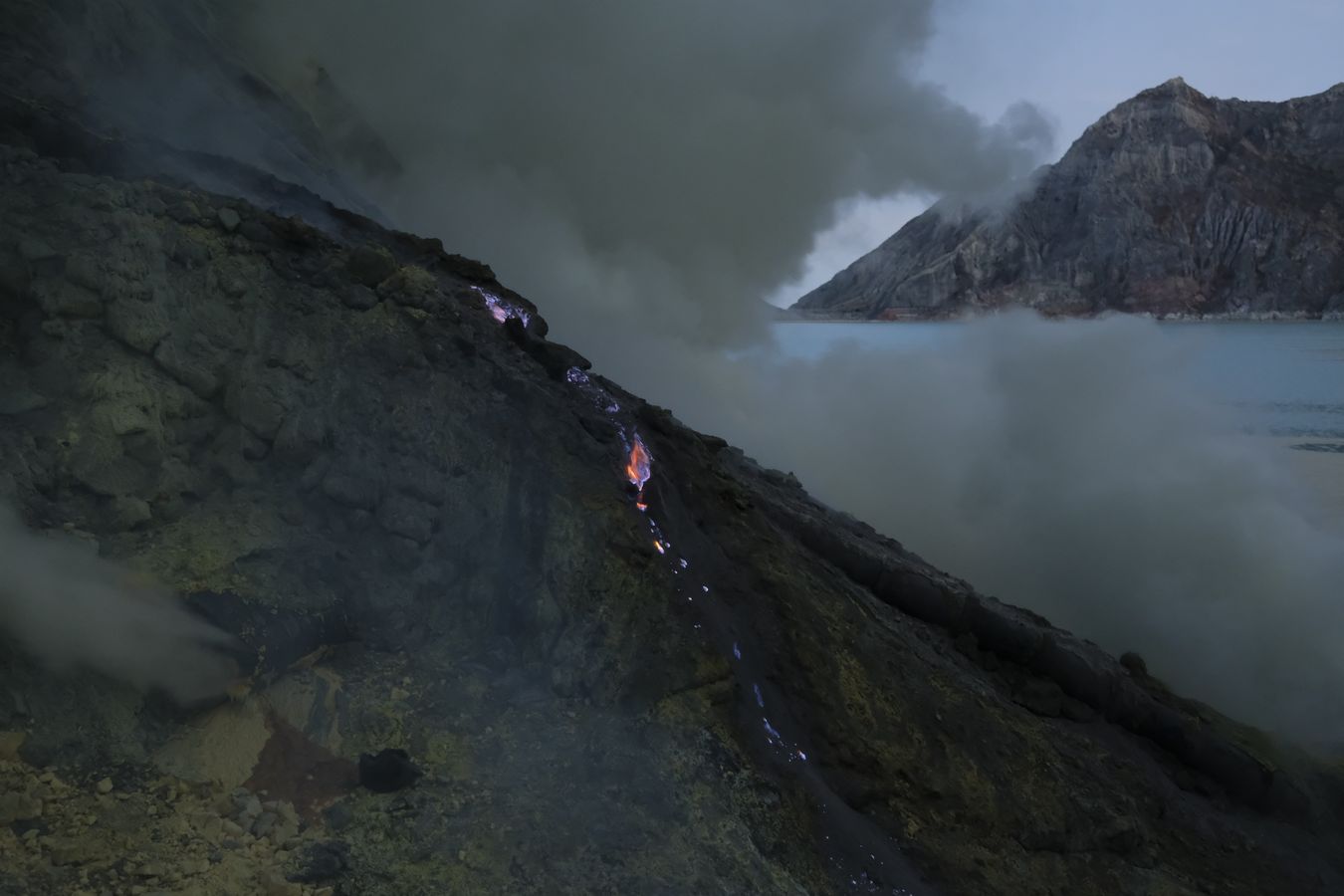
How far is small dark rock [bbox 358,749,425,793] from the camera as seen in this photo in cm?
473

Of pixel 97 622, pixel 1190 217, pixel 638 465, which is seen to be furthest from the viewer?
pixel 1190 217

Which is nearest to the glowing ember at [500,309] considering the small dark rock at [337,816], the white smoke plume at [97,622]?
the white smoke plume at [97,622]

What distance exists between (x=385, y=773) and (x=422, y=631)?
1223 mm

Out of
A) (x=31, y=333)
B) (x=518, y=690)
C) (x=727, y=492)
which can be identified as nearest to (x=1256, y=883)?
(x=727, y=492)

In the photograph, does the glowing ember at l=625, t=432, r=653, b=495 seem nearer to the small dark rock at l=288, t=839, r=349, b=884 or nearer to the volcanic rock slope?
the volcanic rock slope

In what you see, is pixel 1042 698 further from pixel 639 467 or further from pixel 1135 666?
pixel 639 467

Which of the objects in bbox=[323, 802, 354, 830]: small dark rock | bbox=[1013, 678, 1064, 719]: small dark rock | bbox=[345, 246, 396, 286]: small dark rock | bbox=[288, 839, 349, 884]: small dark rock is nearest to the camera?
bbox=[288, 839, 349, 884]: small dark rock

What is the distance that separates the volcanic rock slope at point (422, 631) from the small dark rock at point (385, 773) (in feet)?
0.31

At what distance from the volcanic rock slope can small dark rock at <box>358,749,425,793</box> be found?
0.31 feet

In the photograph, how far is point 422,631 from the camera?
230 inches

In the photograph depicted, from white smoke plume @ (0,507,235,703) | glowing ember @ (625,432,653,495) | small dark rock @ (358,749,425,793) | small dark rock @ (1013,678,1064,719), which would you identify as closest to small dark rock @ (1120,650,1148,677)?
small dark rock @ (1013,678,1064,719)

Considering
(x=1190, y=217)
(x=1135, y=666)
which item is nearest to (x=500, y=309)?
(x=1135, y=666)

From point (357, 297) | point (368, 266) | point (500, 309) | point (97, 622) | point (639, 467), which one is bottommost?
point (97, 622)

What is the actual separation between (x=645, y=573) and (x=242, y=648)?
2.54 m
